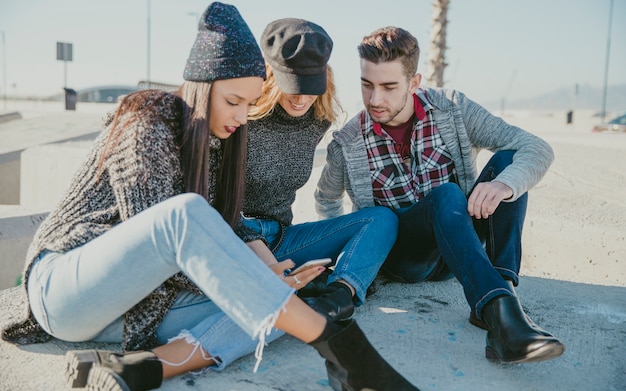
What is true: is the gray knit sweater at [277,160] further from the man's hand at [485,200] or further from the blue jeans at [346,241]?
the man's hand at [485,200]

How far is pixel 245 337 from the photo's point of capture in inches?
86.8

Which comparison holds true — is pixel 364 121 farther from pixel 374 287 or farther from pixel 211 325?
pixel 211 325

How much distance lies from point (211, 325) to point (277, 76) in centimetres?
129

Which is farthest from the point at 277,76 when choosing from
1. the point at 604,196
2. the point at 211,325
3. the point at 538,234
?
the point at 604,196

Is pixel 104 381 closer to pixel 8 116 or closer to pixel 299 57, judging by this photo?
pixel 299 57

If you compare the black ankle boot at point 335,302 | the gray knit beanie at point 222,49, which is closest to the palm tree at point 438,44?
the black ankle boot at point 335,302

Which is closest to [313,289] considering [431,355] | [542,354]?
[431,355]

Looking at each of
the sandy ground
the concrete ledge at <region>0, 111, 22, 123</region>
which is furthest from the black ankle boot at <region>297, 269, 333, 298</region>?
the concrete ledge at <region>0, 111, 22, 123</region>

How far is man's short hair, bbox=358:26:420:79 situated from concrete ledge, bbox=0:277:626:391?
127cm

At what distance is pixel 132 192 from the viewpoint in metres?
1.97

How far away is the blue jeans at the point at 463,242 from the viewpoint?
7.86ft

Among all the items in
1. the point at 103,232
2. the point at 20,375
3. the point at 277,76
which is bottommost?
the point at 20,375

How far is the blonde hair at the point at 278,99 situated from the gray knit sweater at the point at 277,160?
5 cm

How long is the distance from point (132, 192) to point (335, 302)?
3.22 ft
